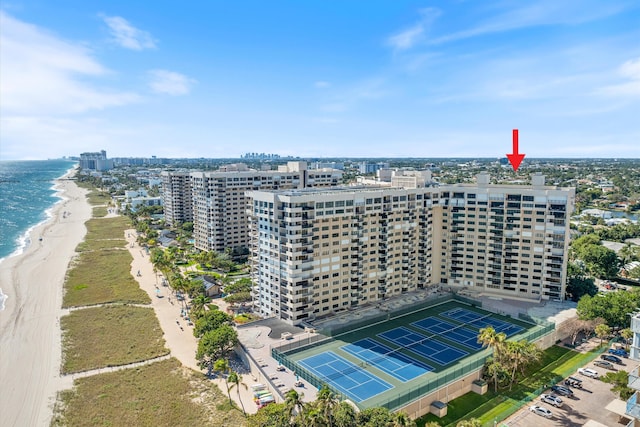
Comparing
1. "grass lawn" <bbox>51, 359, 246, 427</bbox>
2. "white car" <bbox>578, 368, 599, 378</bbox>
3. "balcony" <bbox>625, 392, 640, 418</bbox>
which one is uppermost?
"balcony" <bbox>625, 392, 640, 418</bbox>

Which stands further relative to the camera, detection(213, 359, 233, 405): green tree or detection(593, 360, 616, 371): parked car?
detection(593, 360, 616, 371): parked car

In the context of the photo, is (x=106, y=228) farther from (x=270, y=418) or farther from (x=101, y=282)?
(x=270, y=418)

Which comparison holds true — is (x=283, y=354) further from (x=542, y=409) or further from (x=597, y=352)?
(x=597, y=352)

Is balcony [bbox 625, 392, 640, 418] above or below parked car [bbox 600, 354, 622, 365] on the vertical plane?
above

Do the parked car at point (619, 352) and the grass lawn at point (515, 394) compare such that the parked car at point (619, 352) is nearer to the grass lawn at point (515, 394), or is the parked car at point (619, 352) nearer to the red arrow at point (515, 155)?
the grass lawn at point (515, 394)

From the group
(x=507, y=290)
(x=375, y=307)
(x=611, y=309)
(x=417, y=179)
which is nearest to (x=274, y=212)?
(x=375, y=307)

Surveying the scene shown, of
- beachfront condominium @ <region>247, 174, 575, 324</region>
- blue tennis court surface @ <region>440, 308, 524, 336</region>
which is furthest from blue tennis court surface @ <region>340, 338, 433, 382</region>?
blue tennis court surface @ <region>440, 308, 524, 336</region>

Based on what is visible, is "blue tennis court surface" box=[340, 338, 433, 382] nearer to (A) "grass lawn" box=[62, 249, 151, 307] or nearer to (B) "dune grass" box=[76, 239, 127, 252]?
(A) "grass lawn" box=[62, 249, 151, 307]
